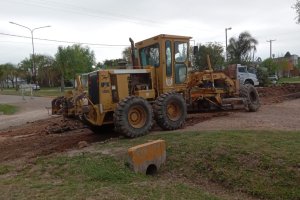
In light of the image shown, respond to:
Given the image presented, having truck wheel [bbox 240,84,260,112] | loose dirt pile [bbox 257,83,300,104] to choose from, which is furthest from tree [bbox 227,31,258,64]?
truck wheel [bbox 240,84,260,112]

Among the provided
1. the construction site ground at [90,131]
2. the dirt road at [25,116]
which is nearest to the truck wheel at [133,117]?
the construction site ground at [90,131]

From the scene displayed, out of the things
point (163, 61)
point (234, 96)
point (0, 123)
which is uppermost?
point (163, 61)

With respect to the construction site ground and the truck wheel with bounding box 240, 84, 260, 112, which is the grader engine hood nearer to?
the construction site ground

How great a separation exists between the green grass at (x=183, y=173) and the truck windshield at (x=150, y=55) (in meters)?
4.03

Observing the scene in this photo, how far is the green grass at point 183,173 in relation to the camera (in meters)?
7.03

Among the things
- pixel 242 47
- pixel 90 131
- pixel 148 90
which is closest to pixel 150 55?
pixel 148 90

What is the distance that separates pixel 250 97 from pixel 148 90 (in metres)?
5.90

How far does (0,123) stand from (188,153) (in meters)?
15.0

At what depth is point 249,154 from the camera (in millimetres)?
8508

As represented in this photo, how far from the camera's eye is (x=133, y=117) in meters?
11.6

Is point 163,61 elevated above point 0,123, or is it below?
above

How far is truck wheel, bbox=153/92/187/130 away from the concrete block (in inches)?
124

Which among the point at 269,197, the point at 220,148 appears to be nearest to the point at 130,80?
the point at 220,148

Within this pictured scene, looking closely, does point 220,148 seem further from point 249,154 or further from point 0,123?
point 0,123
